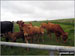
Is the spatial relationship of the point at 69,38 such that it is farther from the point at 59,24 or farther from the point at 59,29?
the point at 59,24

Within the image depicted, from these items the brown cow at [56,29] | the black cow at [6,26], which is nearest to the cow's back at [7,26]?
the black cow at [6,26]

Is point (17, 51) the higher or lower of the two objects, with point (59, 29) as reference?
lower

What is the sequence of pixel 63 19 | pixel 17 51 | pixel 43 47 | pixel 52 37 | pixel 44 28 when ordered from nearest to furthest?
pixel 43 47 → pixel 17 51 → pixel 52 37 → pixel 44 28 → pixel 63 19

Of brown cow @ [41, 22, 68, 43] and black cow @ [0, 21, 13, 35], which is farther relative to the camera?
black cow @ [0, 21, 13, 35]

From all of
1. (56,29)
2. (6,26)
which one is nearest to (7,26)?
(6,26)

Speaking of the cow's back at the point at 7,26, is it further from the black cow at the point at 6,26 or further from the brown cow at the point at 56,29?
the brown cow at the point at 56,29

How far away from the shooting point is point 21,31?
4.48 m

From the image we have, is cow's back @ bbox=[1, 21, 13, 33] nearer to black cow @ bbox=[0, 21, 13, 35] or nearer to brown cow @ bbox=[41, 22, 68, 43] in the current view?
black cow @ bbox=[0, 21, 13, 35]

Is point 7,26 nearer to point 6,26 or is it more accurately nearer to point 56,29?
point 6,26

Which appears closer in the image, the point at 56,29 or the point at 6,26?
the point at 56,29

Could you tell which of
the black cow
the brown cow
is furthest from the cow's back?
the brown cow

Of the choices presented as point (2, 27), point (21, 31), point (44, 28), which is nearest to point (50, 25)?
point (44, 28)

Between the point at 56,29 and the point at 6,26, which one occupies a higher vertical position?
the point at 6,26

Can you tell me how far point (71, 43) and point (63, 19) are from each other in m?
1.48
